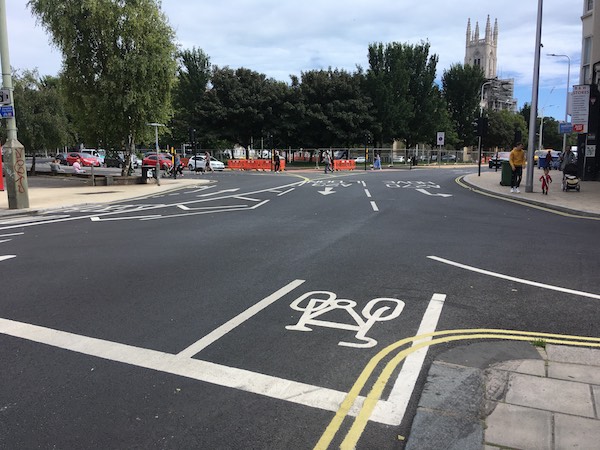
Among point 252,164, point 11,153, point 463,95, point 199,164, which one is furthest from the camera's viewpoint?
point 463,95

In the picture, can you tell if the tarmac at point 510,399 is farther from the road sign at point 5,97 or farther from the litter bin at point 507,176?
the litter bin at point 507,176

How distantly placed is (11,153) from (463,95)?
7366 centimetres

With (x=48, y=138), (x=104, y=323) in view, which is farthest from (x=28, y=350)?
(x=48, y=138)

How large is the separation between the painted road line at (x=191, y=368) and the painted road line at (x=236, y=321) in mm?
190

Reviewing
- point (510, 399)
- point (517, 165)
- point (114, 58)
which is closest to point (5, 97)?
point (114, 58)

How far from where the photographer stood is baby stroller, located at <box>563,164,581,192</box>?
61.7 ft

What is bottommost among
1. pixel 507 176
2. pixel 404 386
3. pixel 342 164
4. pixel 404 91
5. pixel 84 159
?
pixel 404 386

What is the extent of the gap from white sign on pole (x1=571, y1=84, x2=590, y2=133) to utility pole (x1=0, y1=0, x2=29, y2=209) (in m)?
20.6

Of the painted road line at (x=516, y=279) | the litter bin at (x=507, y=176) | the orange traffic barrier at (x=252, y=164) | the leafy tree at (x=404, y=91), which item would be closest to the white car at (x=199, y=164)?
the orange traffic barrier at (x=252, y=164)

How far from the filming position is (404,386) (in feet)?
12.4

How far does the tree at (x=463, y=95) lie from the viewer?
250 feet

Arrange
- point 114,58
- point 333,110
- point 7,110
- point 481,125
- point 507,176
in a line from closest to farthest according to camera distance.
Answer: point 7,110, point 507,176, point 114,58, point 481,125, point 333,110

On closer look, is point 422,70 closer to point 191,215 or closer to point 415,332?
point 191,215

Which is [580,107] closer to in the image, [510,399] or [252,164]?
[510,399]
